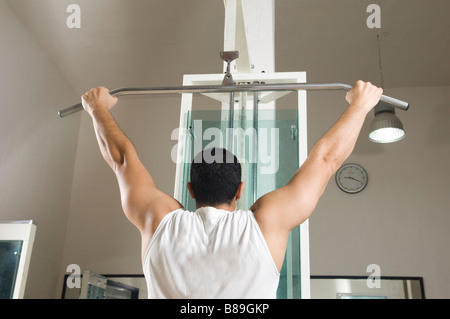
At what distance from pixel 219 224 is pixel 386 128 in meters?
2.12

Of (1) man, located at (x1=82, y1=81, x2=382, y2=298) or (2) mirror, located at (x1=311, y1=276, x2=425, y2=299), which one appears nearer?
(1) man, located at (x1=82, y1=81, x2=382, y2=298)

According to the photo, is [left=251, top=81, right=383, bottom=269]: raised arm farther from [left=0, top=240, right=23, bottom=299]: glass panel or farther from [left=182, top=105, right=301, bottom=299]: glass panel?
[left=0, top=240, right=23, bottom=299]: glass panel

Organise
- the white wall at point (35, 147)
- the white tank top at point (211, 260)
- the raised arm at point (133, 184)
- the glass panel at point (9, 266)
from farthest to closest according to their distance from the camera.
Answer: the white wall at point (35, 147)
the glass panel at point (9, 266)
the raised arm at point (133, 184)
the white tank top at point (211, 260)

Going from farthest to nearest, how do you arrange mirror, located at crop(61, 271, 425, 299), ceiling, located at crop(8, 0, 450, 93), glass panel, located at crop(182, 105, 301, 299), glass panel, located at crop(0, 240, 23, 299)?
mirror, located at crop(61, 271, 425, 299), ceiling, located at crop(8, 0, 450, 93), glass panel, located at crop(0, 240, 23, 299), glass panel, located at crop(182, 105, 301, 299)

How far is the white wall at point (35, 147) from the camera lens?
2.92 meters

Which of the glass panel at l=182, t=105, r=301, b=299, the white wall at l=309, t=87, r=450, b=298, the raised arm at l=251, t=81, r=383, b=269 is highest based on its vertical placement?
the white wall at l=309, t=87, r=450, b=298

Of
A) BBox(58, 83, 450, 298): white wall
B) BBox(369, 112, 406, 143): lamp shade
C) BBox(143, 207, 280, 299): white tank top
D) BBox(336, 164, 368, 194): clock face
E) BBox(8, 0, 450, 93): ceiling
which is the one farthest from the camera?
BBox(336, 164, 368, 194): clock face

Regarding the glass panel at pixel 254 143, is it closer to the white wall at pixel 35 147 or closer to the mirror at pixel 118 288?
the mirror at pixel 118 288

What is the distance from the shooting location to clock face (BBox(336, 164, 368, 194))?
11.0 feet

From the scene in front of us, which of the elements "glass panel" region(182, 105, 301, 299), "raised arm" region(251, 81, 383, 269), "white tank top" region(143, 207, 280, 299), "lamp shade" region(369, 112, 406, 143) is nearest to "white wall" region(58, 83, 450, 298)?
"lamp shade" region(369, 112, 406, 143)

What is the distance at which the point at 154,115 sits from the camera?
3754 mm

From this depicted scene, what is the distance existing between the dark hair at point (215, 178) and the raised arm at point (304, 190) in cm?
7

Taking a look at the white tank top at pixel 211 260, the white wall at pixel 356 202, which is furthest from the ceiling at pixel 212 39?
the white tank top at pixel 211 260
